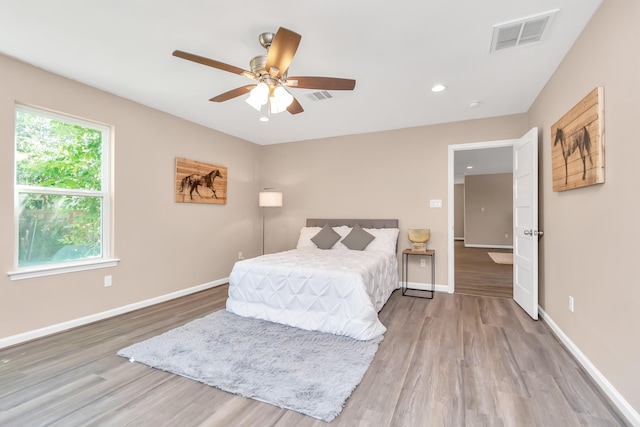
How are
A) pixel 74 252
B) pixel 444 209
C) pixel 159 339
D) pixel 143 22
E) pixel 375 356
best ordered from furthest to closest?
pixel 444 209
pixel 74 252
pixel 159 339
pixel 375 356
pixel 143 22

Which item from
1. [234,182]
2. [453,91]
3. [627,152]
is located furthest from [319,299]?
[234,182]

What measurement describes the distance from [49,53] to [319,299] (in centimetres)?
320

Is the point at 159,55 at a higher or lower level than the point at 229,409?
higher

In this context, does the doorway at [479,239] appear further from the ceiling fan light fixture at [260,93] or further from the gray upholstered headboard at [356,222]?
the ceiling fan light fixture at [260,93]

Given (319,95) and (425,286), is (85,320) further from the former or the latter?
(425,286)

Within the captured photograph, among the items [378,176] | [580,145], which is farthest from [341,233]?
[580,145]

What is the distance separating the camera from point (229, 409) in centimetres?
179

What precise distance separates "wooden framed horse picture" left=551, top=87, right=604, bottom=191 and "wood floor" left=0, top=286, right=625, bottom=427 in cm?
140

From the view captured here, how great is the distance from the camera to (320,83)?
2.34 m

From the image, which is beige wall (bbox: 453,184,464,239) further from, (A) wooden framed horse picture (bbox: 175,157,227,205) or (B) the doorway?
(A) wooden framed horse picture (bbox: 175,157,227,205)

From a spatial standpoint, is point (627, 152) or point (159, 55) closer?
point (627, 152)

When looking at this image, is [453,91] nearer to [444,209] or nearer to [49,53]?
[444,209]

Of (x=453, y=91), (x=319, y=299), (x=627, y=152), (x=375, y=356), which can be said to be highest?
(x=453, y=91)

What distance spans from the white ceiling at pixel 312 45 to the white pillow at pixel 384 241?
1.83 meters
